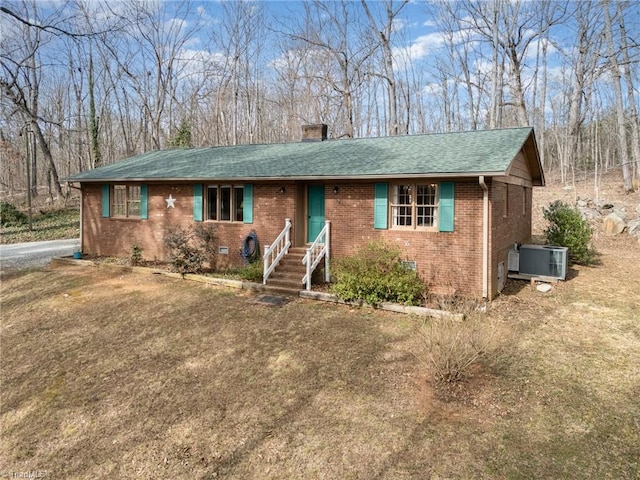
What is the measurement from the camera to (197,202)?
41.5 feet

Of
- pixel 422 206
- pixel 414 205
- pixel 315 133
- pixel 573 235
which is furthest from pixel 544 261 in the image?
pixel 315 133

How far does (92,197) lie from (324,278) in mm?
10176

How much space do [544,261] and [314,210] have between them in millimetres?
6682

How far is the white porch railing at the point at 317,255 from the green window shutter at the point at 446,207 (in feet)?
9.83

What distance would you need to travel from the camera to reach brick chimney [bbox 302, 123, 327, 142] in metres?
14.5

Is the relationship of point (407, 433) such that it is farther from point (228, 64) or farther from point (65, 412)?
point (228, 64)

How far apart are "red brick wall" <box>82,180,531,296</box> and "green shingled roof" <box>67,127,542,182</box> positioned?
51 centimetres

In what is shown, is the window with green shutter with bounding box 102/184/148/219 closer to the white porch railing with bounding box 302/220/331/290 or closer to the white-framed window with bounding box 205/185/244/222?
the white-framed window with bounding box 205/185/244/222

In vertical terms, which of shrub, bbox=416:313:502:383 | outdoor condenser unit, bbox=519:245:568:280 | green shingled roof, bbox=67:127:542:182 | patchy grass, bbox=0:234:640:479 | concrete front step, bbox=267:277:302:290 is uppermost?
green shingled roof, bbox=67:127:542:182

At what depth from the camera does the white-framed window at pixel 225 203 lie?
40.3ft

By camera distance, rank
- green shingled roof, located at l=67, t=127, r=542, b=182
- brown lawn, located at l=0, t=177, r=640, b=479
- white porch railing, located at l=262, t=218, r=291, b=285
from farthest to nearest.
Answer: white porch railing, located at l=262, t=218, r=291, b=285, green shingled roof, located at l=67, t=127, r=542, b=182, brown lawn, located at l=0, t=177, r=640, b=479

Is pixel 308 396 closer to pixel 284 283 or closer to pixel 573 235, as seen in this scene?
pixel 284 283

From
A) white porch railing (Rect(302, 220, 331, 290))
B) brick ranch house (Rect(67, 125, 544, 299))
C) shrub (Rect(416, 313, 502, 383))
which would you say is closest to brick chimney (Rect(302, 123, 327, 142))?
brick ranch house (Rect(67, 125, 544, 299))

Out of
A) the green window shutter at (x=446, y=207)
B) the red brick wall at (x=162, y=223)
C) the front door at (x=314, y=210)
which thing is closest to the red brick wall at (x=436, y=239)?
the green window shutter at (x=446, y=207)
